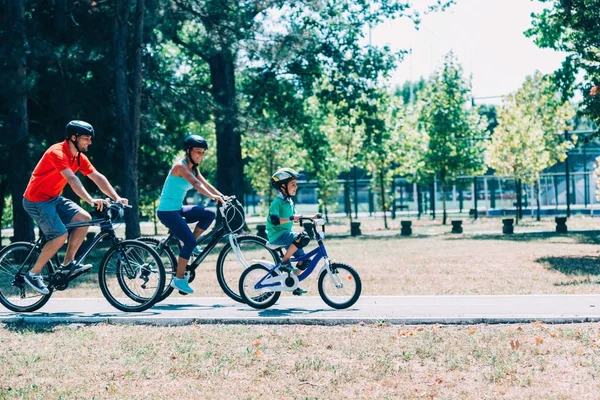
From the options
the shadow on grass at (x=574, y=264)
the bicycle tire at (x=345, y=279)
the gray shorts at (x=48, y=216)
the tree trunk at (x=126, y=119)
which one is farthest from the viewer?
the tree trunk at (x=126, y=119)

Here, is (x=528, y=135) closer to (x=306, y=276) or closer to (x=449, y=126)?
(x=449, y=126)

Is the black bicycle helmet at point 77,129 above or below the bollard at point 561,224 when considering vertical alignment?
above

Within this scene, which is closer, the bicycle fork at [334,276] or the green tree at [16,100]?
the bicycle fork at [334,276]

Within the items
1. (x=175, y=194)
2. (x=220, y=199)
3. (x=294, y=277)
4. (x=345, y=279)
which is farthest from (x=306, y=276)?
(x=175, y=194)

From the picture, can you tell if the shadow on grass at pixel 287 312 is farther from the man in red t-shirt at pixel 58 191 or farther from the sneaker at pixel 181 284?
the man in red t-shirt at pixel 58 191

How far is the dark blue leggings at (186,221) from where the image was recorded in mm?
9281

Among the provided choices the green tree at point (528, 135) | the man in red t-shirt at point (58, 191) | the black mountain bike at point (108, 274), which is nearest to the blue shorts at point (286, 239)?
the black mountain bike at point (108, 274)

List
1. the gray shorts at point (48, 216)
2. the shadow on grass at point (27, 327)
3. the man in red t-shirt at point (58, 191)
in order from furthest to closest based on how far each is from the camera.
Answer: the gray shorts at point (48, 216)
the man in red t-shirt at point (58, 191)
the shadow on grass at point (27, 327)

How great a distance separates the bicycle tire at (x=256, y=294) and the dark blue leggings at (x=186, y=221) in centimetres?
69

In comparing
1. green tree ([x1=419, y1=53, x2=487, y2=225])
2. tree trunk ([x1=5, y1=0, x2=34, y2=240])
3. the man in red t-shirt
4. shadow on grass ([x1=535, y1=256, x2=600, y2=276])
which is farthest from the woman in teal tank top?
green tree ([x1=419, y1=53, x2=487, y2=225])

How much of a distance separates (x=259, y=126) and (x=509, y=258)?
11197mm

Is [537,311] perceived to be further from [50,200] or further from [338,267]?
[50,200]

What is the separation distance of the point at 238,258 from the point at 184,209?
0.83 meters

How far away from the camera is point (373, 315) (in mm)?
8695
